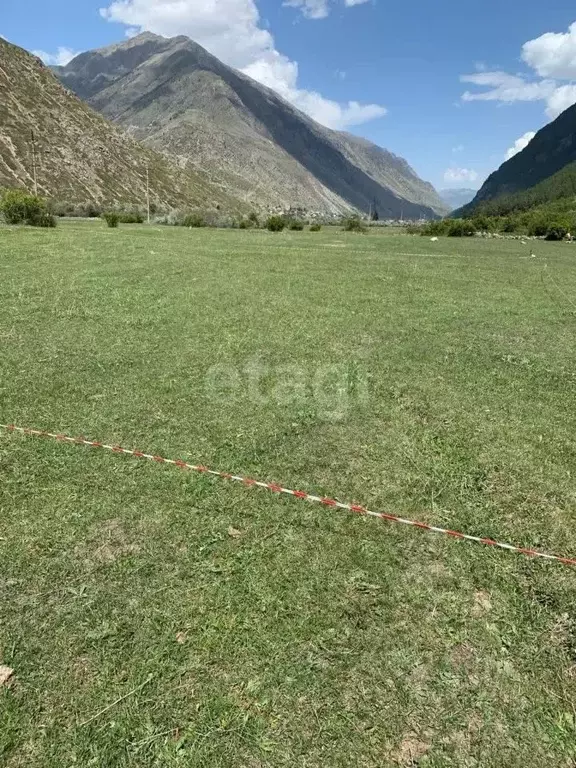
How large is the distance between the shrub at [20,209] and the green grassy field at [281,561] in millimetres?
34502

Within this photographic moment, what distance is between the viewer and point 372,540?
6332 mm

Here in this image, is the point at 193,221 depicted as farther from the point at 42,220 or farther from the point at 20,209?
the point at 20,209

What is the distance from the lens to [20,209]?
140ft

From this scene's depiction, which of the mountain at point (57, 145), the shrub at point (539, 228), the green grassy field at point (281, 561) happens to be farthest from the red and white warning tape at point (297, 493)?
the mountain at point (57, 145)

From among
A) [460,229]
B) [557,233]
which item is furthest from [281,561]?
[460,229]

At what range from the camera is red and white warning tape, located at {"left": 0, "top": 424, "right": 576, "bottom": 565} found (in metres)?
6.28

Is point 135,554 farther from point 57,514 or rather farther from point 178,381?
point 178,381

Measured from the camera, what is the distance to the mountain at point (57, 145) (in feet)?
400

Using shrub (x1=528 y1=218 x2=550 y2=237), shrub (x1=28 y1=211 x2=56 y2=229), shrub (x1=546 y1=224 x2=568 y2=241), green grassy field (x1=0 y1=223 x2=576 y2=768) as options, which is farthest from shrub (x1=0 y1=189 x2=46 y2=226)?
shrub (x1=528 y1=218 x2=550 y2=237)

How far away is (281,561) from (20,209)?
4569cm

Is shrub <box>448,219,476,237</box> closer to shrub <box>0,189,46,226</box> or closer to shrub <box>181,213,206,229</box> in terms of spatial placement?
shrub <box>181,213,206,229</box>

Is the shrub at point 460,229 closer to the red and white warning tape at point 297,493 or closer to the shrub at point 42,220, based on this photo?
the shrub at point 42,220

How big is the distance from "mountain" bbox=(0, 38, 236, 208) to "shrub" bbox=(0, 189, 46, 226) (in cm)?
7918

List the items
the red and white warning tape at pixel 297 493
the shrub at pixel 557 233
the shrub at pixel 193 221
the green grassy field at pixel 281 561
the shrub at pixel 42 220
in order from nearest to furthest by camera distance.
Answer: the green grassy field at pixel 281 561 < the red and white warning tape at pixel 297 493 < the shrub at pixel 42 220 < the shrub at pixel 193 221 < the shrub at pixel 557 233
